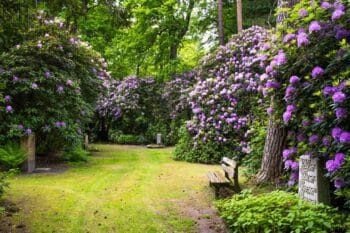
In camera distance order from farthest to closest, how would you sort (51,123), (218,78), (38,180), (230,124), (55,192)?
(218,78) → (230,124) → (51,123) → (38,180) → (55,192)

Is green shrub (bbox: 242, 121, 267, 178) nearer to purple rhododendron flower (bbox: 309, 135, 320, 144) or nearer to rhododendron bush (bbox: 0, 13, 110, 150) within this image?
purple rhododendron flower (bbox: 309, 135, 320, 144)

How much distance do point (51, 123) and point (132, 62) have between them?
46.8ft

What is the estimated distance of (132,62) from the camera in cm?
2550

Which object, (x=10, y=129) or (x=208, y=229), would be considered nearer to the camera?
(x=208, y=229)

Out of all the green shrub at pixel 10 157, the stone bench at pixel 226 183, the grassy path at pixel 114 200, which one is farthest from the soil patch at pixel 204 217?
the green shrub at pixel 10 157

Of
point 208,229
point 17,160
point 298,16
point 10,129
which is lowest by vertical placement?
point 208,229

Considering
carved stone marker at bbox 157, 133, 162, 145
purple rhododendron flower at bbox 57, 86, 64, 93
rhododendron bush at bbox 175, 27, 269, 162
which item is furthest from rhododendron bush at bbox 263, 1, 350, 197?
carved stone marker at bbox 157, 133, 162, 145

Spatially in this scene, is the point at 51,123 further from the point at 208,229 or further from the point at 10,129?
the point at 208,229

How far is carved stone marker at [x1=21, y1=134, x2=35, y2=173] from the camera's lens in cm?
1100

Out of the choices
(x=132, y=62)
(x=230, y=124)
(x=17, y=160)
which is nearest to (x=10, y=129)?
(x=17, y=160)

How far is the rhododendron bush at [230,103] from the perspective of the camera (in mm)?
12695

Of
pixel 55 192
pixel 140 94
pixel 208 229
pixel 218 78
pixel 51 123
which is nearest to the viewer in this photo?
pixel 208 229

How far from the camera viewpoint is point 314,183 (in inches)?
228

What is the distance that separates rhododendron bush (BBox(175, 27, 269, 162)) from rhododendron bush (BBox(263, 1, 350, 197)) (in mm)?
5022
